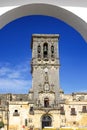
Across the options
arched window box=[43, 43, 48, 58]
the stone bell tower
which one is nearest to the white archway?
the stone bell tower

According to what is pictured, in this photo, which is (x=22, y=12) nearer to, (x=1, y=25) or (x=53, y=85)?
(x=1, y=25)

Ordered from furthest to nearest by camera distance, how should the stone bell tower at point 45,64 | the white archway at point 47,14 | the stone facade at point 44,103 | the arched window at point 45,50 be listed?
1. the arched window at point 45,50
2. the stone bell tower at point 45,64
3. the stone facade at point 44,103
4. the white archway at point 47,14

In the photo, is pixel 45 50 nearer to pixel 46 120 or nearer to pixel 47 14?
pixel 46 120

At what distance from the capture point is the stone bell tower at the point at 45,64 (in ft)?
202

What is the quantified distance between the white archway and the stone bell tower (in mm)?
56012

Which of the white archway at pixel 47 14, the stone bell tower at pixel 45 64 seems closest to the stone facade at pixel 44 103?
the stone bell tower at pixel 45 64

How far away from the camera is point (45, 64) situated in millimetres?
62688

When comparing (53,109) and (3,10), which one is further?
(53,109)

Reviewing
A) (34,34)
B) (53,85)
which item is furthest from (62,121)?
(34,34)

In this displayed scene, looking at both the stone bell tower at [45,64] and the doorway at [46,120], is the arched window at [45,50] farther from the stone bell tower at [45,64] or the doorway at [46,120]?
the doorway at [46,120]

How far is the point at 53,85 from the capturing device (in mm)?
61812

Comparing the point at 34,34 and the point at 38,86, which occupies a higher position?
the point at 34,34

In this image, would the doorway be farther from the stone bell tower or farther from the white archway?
the white archway

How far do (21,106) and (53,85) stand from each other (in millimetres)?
7334
